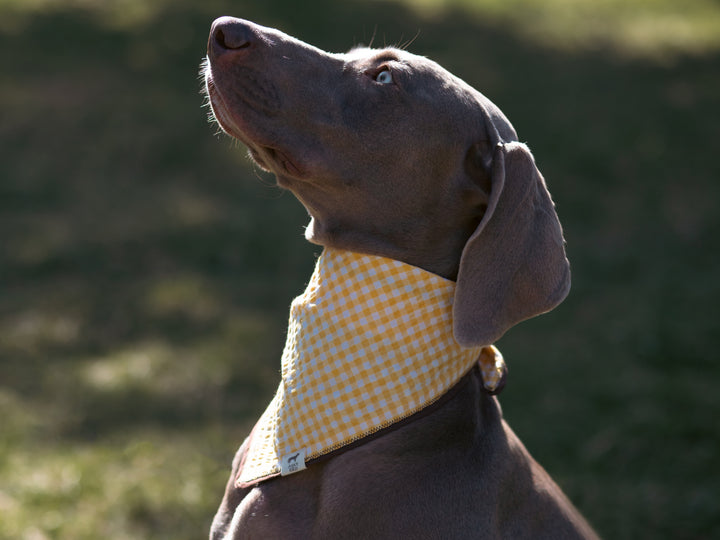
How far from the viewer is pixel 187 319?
655 cm

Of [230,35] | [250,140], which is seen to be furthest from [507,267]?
[230,35]

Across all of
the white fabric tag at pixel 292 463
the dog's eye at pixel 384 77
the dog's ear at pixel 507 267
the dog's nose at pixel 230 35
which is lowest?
the white fabric tag at pixel 292 463

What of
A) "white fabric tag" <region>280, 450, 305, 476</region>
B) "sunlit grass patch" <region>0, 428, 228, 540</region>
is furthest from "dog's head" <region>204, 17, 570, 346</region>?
"sunlit grass patch" <region>0, 428, 228, 540</region>

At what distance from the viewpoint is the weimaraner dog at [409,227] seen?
101 inches

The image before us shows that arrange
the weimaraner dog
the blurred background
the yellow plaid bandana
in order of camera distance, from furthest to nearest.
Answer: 1. the blurred background
2. the yellow plaid bandana
3. the weimaraner dog

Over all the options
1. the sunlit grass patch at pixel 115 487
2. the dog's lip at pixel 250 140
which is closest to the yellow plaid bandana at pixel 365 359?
the dog's lip at pixel 250 140

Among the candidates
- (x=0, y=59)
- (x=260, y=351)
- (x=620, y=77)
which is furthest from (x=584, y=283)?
(x=0, y=59)

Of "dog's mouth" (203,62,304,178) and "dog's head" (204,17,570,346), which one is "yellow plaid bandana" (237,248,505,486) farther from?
"dog's mouth" (203,62,304,178)

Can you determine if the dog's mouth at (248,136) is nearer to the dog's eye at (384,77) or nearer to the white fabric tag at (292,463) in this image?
the dog's eye at (384,77)

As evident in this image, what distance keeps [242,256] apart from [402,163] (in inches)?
201

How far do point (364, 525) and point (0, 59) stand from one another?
31.6 feet

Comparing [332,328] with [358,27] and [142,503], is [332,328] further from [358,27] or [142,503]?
[358,27]

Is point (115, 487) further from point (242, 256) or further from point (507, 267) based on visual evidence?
point (242, 256)

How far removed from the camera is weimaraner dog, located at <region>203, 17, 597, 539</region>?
101 inches
